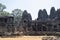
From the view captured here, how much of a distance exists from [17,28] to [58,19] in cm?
692

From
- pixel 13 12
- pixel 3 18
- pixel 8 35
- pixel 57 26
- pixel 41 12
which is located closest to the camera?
pixel 8 35

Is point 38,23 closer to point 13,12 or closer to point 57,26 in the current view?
point 57,26

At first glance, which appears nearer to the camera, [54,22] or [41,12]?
[54,22]

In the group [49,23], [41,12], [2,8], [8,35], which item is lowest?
[8,35]

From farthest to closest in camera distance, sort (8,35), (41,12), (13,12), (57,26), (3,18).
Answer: (13,12) → (41,12) → (3,18) → (57,26) → (8,35)

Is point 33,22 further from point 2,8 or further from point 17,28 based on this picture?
point 2,8

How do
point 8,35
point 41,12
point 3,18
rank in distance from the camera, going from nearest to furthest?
point 8,35 → point 3,18 → point 41,12

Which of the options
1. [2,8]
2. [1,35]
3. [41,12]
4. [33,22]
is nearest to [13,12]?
[2,8]

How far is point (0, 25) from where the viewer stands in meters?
27.1

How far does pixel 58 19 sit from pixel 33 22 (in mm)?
4183

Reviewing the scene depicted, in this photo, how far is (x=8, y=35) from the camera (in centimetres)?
2139

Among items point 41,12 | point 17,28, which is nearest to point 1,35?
point 17,28

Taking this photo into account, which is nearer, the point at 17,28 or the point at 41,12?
the point at 17,28

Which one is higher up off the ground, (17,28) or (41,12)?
(41,12)
